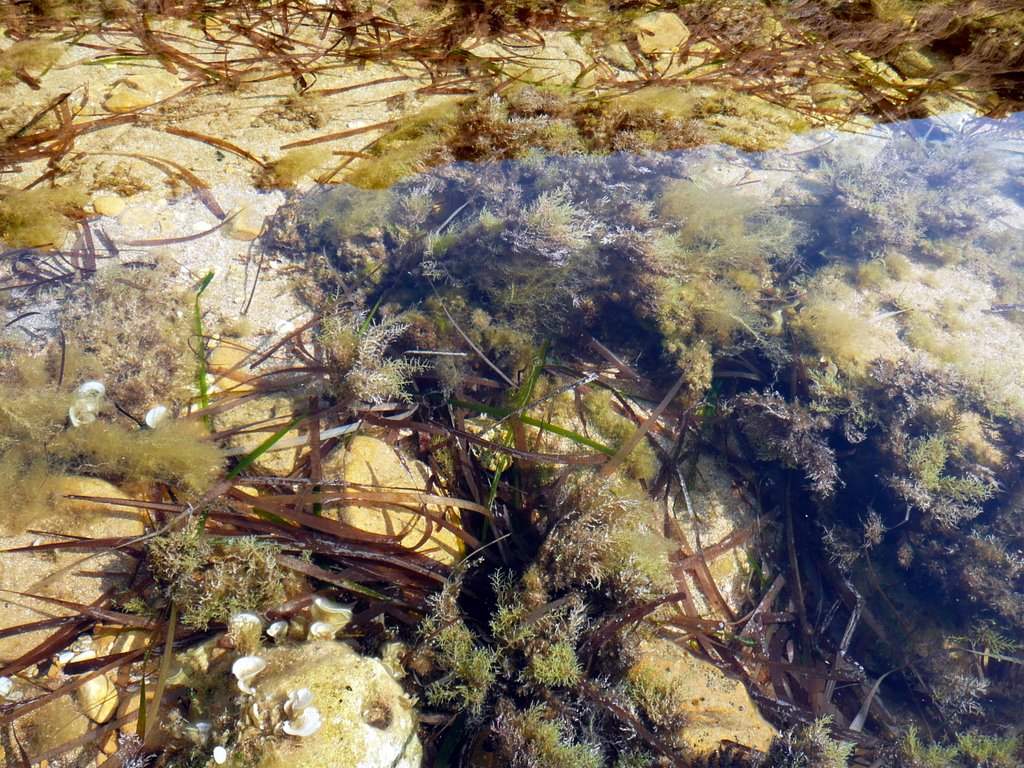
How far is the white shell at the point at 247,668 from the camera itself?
2.32 meters

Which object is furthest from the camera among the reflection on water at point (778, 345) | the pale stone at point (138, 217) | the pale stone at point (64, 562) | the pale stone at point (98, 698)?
the pale stone at point (138, 217)

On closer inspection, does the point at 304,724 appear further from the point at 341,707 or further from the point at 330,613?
the point at 330,613

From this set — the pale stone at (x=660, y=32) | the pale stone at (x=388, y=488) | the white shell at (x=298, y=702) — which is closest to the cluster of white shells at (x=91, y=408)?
the pale stone at (x=388, y=488)

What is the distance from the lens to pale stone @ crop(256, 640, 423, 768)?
2.16 metres

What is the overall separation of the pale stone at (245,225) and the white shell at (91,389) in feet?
4.50

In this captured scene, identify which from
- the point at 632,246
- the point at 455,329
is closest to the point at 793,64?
the point at 632,246

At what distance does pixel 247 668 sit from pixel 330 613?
0.48 m

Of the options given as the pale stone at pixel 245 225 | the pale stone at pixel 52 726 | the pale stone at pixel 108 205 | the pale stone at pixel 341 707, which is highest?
the pale stone at pixel 108 205

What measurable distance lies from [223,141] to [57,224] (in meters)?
1.27

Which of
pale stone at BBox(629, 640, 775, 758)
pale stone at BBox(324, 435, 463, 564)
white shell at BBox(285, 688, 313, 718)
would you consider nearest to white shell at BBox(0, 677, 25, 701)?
white shell at BBox(285, 688, 313, 718)

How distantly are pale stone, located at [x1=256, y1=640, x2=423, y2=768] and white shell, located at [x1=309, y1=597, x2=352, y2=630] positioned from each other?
23 cm

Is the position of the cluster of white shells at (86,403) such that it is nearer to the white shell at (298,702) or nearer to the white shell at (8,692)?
the white shell at (8,692)

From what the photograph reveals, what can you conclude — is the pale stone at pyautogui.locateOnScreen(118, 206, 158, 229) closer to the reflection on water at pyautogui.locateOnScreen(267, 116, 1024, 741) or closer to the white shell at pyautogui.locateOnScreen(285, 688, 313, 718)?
the reflection on water at pyautogui.locateOnScreen(267, 116, 1024, 741)

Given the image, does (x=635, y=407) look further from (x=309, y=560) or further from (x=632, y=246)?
(x=309, y=560)
